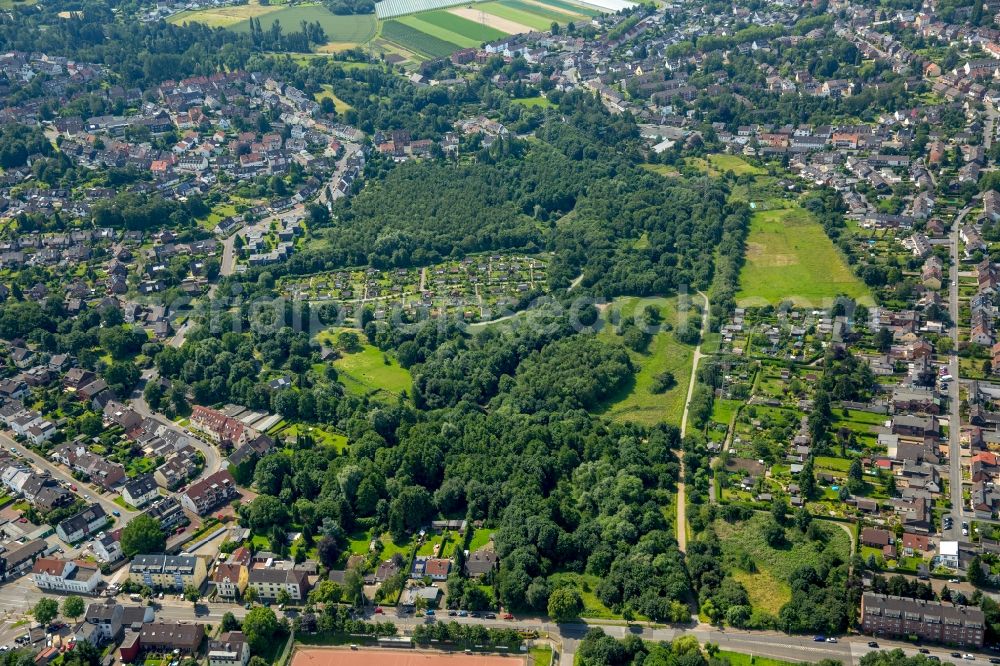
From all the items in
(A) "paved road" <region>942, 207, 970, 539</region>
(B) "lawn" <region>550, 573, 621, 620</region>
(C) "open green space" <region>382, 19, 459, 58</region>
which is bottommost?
(B) "lawn" <region>550, 573, 621, 620</region>

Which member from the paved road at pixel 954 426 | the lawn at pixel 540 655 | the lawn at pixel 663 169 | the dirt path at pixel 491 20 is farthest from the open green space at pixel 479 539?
the dirt path at pixel 491 20

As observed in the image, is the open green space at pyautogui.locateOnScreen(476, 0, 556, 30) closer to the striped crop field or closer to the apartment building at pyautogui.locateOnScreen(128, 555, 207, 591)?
the striped crop field

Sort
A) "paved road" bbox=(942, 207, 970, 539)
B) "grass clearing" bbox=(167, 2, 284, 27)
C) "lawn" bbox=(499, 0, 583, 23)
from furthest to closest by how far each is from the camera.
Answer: "lawn" bbox=(499, 0, 583, 23)
"grass clearing" bbox=(167, 2, 284, 27)
"paved road" bbox=(942, 207, 970, 539)

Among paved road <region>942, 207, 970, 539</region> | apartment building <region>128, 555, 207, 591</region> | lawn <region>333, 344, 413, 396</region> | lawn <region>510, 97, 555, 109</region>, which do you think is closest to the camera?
apartment building <region>128, 555, 207, 591</region>

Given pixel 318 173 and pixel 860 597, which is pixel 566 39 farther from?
pixel 860 597

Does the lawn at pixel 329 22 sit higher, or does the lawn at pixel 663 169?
the lawn at pixel 329 22

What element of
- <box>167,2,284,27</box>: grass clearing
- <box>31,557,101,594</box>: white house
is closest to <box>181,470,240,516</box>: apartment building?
<box>31,557,101,594</box>: white house

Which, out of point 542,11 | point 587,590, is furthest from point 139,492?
point 542,11

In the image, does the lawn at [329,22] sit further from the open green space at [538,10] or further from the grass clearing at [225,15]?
the open green space at [538,10]
